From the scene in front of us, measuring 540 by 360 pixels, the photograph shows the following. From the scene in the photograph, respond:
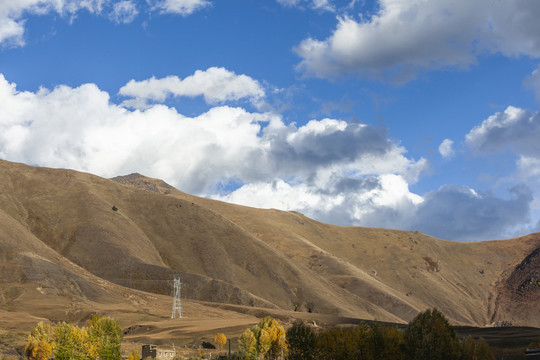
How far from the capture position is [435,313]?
6300 centimetres

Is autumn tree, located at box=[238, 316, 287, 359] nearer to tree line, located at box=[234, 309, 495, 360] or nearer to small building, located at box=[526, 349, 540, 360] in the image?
tree line, located at box=[234, 309, 495, 360]

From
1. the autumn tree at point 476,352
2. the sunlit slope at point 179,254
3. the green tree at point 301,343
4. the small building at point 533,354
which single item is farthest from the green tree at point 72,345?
the sunlit slope at point 179,254

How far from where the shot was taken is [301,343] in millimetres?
70688

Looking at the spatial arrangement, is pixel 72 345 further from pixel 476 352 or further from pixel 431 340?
pixel 476 352

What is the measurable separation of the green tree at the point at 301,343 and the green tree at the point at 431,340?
11.9 meters

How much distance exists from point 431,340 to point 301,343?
15960mm

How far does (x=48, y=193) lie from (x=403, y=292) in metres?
109

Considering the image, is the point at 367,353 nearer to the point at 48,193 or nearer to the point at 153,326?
the point at 153,326

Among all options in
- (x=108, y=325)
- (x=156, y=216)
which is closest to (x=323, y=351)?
(x=108, y=325)

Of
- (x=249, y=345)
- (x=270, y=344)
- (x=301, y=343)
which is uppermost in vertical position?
(x=301, y=343)

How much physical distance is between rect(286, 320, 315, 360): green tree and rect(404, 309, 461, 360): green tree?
38.9ft

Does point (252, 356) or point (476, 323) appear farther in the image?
point (476, 323)

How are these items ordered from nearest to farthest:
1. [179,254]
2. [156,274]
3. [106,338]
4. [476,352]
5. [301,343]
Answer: [476,352], [301,343], [106,338], [156,274], [179,254]

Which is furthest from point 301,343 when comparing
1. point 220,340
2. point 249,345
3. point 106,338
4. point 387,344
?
point 220,340
